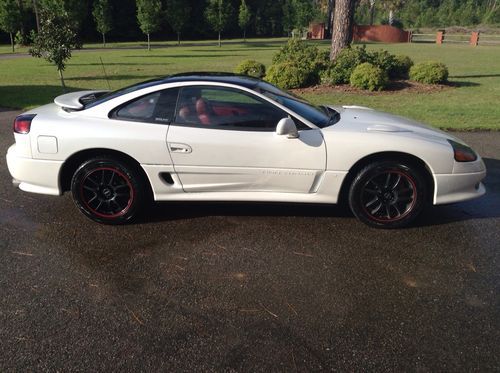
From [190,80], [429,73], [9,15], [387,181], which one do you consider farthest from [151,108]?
[9,15]

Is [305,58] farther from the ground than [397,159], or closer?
farther from the ground

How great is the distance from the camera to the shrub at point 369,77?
12.6m

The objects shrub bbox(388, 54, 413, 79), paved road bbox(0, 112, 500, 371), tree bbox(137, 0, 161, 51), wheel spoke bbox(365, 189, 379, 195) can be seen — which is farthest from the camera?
tree bbox(137, 0, 161, 51)

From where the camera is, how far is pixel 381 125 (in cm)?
425

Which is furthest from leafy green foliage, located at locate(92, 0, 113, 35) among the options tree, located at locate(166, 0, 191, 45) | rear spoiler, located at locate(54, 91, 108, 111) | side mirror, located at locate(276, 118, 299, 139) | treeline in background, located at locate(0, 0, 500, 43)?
side mirror, located at locate(276, 118, 299, 139)

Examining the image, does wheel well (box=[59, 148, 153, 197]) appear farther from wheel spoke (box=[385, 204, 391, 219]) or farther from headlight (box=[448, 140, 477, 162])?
headlight (box=[448, 140, 477, 162])

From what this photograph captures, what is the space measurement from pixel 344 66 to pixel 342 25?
62.0 inches

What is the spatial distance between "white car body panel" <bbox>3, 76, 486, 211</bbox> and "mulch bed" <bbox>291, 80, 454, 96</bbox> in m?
8.87

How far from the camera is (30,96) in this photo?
12203 millimetres

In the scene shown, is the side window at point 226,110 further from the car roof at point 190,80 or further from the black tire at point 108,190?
the black tire at point 108,190

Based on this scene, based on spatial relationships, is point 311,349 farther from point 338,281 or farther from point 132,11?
point 132,11

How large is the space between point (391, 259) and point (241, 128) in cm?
170

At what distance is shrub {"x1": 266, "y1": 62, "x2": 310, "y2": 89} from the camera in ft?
43.5

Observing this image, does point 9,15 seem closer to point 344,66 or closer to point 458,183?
point 344,66
